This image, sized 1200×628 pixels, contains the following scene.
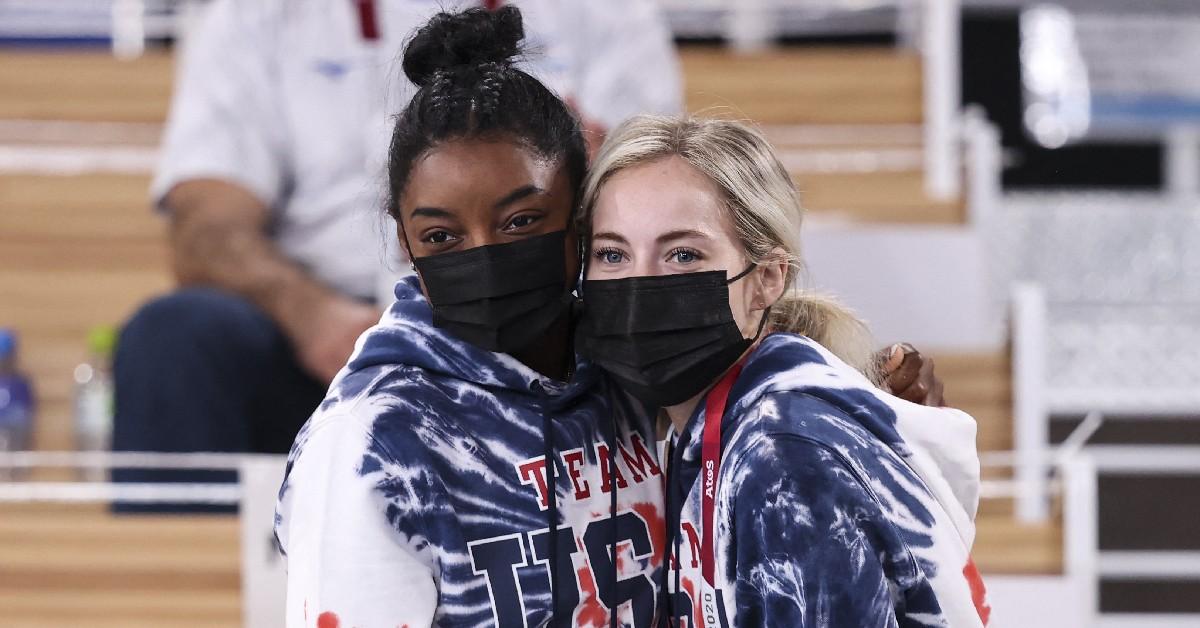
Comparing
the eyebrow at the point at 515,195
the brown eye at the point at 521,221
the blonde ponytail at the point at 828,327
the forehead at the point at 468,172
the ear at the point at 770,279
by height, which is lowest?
the blonde ponytail at the point at 828,327

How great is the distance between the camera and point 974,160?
9.27ft

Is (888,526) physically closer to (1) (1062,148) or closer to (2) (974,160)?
(2) (974,160)

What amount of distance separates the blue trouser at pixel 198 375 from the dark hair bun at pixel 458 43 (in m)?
0.96

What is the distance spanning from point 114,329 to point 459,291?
1.71 metres

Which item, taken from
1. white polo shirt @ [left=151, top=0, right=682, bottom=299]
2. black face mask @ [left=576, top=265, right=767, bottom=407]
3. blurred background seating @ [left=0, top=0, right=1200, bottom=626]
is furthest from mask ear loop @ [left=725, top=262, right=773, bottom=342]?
white polo shirt @ [left=151, top=0, right=682, bottom=299]

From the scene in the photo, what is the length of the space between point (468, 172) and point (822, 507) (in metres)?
0.39

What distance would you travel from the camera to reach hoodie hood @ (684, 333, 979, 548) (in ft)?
3.79

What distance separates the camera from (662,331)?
1193 millimetres

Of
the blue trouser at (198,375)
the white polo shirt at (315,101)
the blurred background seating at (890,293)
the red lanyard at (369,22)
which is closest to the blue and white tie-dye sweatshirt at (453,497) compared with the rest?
the blurred background seating at (890,293)

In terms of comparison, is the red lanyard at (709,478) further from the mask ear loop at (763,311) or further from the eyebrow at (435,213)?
the eyebrow at (435,213)

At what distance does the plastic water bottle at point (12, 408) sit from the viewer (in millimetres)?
2637

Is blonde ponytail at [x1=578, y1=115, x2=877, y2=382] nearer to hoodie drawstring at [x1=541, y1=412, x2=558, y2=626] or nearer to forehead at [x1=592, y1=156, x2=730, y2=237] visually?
forehead at [x1=592, y1=156, x2=730, y2=237]

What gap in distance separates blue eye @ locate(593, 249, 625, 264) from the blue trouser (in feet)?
3.34

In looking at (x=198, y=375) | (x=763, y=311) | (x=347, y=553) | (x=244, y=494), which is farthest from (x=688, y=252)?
(x=198, y=375)
